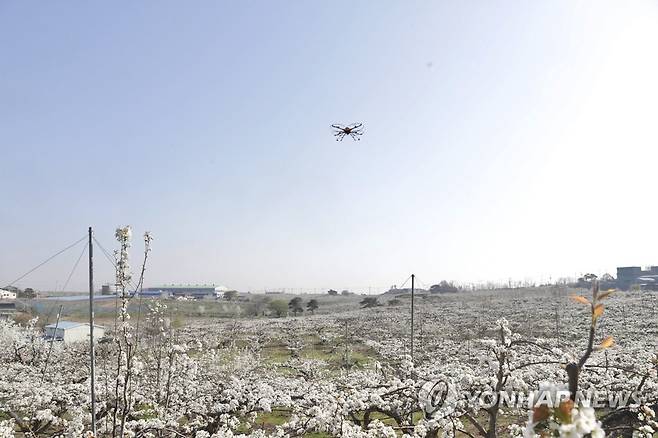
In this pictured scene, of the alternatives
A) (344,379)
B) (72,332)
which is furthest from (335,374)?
(72,332)

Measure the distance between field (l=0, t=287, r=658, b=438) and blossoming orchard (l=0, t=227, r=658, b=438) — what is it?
5 cm

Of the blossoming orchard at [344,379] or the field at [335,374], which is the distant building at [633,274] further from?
the blossoming orchard at [344,379]

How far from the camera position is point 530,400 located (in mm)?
1939

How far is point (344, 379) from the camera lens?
13.6 meters

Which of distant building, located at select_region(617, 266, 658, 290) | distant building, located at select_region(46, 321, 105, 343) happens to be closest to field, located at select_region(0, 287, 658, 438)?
distant building, located at select_region(46, 321, 105, 343)

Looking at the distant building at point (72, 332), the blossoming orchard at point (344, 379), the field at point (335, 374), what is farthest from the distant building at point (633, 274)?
the distant building at point (72, 332)

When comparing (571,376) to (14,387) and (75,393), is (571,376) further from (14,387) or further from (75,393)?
(14,387)

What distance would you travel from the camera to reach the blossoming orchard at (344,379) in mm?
4574

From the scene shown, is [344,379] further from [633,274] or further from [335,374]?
[633,274]

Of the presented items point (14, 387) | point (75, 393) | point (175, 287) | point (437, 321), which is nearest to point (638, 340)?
point (437, 321)

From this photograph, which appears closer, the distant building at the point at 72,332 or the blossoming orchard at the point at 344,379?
the blossoming orchard at the point at 344,379

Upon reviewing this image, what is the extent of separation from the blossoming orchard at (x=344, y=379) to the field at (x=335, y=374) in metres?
0.05

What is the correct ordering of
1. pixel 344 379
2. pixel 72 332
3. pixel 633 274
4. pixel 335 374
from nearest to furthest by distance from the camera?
pixel 344 379
pixel 335 374
pixel 72 332
pixel 633 274

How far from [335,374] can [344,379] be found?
429 centimetres
